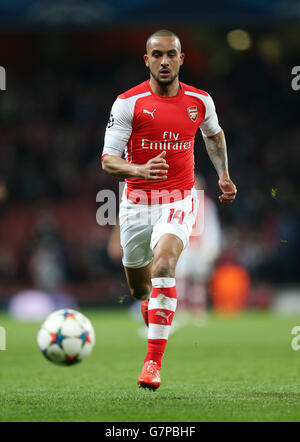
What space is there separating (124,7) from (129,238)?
6974mm

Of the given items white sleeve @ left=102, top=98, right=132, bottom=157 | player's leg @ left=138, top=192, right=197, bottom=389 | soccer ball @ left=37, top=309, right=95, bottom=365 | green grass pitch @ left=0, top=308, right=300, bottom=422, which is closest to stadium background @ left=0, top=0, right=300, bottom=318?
green grass pitch @ left=0, top=308, right=300, bottom=422

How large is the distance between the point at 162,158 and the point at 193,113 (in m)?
0.59

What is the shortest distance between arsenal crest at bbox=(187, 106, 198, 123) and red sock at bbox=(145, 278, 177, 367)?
1148 millimetres

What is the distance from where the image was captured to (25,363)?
272 inches

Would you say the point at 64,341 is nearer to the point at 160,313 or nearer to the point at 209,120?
the point at 160,313

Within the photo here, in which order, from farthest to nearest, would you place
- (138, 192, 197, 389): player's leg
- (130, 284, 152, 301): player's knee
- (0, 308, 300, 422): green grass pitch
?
(130, 284, 152, 301): player's knee, (138, 192, 197, 389): player's leg, (0, 308, 300, 422): green grass pitch

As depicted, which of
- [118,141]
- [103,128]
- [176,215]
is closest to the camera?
[118,141]

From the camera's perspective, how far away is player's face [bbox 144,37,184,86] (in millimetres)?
5285

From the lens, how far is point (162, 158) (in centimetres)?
504

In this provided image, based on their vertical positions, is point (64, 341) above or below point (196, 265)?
below

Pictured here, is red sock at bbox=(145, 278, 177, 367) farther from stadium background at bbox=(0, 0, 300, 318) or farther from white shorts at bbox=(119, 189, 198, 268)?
stadium background at bbox=(0, 0, 300, 318)

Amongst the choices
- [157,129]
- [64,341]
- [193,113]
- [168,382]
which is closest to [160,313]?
[168,382]

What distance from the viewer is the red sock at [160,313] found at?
5043 mm

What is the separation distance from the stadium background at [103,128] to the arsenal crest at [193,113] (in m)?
6.68
